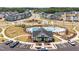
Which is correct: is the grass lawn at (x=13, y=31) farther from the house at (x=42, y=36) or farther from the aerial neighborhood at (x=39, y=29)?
Result: the house at (x=42, y=36)

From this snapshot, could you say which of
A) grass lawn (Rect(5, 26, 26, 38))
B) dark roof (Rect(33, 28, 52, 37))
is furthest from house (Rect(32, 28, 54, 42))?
grass lawn (Rect(5, 26, 26, 38))

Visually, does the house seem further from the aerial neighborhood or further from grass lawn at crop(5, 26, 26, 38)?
grass lawn at crop(5, 26, 26, 38)

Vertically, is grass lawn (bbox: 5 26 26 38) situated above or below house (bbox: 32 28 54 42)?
above

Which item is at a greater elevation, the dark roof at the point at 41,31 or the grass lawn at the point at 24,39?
the dark roof at the point at 41,31

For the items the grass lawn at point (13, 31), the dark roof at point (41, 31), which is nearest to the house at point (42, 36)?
the dark roof at point (41, 31)

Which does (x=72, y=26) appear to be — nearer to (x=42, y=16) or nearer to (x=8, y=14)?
(x=42, y=16)

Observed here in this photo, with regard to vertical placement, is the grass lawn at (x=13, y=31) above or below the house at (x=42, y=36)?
above

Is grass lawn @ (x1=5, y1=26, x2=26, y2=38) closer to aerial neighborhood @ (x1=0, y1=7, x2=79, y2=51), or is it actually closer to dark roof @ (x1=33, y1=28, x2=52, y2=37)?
aerial neighborhood @ (x1=0, y1=7, x2=79, y2=51)

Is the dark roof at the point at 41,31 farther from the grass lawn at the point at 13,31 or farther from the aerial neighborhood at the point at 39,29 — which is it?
the grass lawn at the point at 13,31
